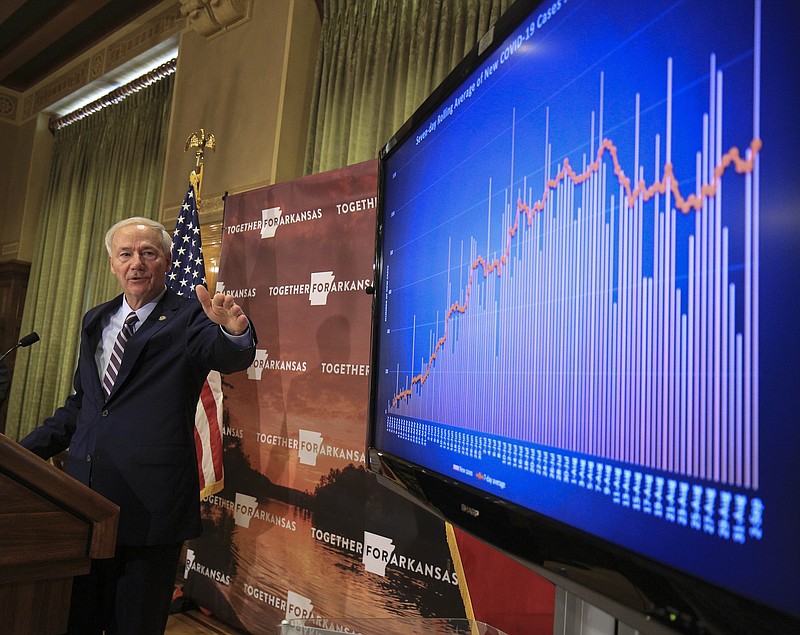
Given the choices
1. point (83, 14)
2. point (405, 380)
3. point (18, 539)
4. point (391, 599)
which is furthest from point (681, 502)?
point (83, 14)

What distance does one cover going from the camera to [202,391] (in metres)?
2.93

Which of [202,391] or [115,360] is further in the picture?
[202,391]

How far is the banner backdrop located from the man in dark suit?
0.68 meters

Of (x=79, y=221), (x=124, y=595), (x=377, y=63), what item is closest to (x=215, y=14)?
(x=377, y=63)

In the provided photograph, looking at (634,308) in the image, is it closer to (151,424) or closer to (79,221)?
(151,424)

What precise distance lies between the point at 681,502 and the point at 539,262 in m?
0.35

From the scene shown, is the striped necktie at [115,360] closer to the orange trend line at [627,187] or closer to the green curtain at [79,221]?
the orange trend line at [627,187]

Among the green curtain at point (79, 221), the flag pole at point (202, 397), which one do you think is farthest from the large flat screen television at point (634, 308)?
the green curtain at point (79, 221)

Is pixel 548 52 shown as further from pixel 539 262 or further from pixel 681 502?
pixel 681 502

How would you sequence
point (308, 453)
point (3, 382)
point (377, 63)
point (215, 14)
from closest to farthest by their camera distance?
point (308, 453), point (3, 382), point (377, 63), point (215, 14)

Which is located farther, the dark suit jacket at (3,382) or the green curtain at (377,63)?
the green curtain at (377,63)

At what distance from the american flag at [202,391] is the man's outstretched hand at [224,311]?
982 millimetres

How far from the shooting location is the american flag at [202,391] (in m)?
2.84

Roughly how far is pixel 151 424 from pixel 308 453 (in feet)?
2.83
